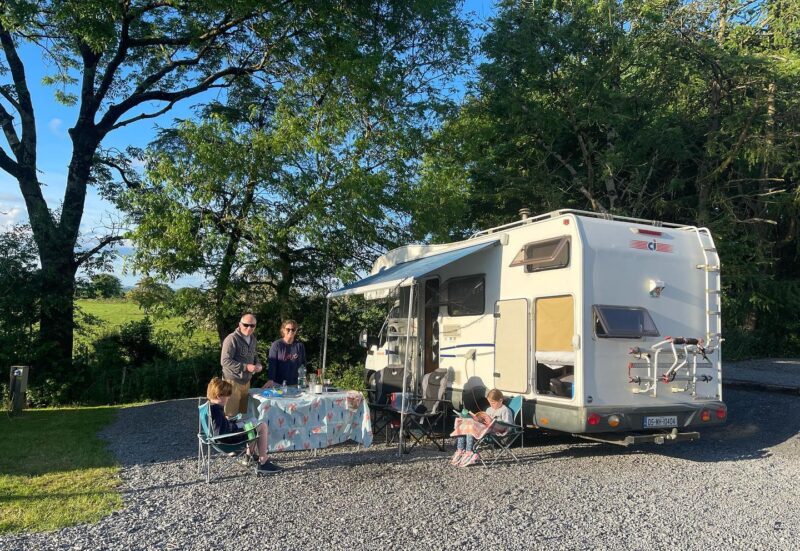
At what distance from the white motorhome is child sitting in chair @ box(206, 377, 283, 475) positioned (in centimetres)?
184

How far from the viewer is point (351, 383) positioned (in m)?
12.1

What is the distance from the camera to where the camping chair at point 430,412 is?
709 centimetres

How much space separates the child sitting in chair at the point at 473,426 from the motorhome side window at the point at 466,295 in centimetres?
→ 128

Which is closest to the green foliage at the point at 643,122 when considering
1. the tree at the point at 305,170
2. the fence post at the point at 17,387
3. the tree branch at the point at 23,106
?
the tree at the point at 305,170

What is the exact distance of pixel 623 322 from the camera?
618 cm

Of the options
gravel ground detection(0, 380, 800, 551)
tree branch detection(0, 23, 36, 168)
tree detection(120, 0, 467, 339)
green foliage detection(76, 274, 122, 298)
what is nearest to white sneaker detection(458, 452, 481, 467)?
gravel ground detection(0, 380, 800, 551)

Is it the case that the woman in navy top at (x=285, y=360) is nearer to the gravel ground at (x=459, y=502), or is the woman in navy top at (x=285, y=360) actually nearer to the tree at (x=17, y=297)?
the gravel ground at (x=459, y=502)

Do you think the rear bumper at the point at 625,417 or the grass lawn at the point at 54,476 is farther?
the rear bumper at the point at 625,417

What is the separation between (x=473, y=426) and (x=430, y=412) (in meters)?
1.06

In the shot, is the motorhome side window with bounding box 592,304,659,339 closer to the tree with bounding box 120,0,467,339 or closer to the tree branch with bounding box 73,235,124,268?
the tree with bounding box 120,0,467,339

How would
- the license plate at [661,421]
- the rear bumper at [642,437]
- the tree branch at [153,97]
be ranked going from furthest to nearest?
the tree branch at [153,97] < the license plate at [661,421] < the rear bumper at [642,437]

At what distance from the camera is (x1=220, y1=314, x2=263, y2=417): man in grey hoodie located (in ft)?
21.2

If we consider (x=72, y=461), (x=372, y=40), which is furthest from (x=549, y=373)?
(x=372, y=40)

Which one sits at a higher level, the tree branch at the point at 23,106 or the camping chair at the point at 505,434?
the tree branch at the point at 23,106
